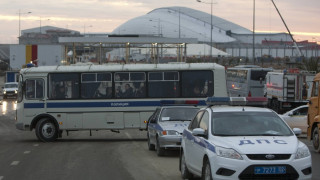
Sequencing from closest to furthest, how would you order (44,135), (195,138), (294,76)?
(195,138) → (44,135) → (294,76)

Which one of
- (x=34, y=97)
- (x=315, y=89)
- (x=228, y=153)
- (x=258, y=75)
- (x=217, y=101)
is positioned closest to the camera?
(x=228, y=153)

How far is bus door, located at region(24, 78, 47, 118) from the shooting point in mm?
24500

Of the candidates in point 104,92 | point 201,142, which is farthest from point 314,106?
point 201,142

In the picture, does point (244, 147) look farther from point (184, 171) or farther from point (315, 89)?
point (315, 89)

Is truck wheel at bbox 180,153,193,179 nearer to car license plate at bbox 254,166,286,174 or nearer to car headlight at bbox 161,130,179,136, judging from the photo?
car license plate at bbox 254,166,286,174

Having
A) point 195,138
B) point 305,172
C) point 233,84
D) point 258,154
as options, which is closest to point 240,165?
point 258,154

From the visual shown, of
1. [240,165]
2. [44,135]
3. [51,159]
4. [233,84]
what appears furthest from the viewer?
[233,84]

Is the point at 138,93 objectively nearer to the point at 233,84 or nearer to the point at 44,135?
the point at 44,135

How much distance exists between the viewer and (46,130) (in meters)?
24.2

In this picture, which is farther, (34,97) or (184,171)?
(34,97)

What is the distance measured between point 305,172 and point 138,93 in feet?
50.8

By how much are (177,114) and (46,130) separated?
7.15m

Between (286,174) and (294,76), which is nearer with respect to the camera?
(286,174)

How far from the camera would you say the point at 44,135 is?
24.1m
